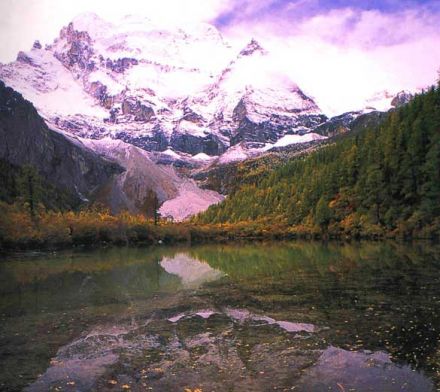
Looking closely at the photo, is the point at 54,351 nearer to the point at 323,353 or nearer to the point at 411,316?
the point at 323,353

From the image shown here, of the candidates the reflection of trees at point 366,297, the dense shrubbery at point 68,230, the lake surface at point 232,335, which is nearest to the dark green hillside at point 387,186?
the reflection of trees at point 366,297

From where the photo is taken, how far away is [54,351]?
19.9 meters

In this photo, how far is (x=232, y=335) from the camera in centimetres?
2156

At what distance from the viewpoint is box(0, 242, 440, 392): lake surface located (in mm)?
15672

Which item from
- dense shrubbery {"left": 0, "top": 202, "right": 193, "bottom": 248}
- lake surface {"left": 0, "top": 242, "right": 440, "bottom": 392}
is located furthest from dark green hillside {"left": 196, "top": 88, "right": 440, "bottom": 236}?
lake surface {"left": 0, "top": 242, "right": 440, "bottom": 392}

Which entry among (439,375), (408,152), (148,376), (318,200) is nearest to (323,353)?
(439,375)

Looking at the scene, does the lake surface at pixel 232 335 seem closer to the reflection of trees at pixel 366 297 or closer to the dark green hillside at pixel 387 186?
the reflection of trees at pixel 366 297

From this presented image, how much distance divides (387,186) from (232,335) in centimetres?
8119

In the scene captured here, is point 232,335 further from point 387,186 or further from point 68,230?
point 68,230

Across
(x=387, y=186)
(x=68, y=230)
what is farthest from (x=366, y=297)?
(x=68, y=230)

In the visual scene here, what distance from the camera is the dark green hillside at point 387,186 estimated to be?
85.0 m

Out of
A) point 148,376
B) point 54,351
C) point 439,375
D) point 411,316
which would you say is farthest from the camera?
point 411,316

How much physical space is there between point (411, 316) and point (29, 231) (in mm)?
86671

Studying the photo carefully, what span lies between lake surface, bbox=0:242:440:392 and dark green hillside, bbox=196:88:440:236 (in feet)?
155
